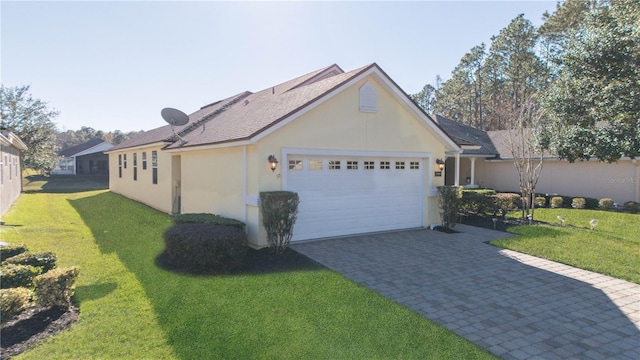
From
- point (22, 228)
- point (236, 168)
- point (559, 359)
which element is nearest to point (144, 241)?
point (236, 168)

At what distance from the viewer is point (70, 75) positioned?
39.6 ft

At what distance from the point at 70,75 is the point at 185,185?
528cm

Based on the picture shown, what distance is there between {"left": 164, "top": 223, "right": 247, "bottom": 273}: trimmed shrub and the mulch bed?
91.7 inches

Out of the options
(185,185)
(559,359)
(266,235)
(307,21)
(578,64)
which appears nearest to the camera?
(559,359)

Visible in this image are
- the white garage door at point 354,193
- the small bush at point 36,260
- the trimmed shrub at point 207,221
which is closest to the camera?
the small bush at point 36,260

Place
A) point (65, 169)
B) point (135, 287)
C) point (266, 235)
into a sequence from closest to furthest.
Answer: point (135, 287), point (266, 235), point (65, 169)

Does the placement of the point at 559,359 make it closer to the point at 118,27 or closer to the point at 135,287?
the point at 135,287

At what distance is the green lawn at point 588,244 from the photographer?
8.48m

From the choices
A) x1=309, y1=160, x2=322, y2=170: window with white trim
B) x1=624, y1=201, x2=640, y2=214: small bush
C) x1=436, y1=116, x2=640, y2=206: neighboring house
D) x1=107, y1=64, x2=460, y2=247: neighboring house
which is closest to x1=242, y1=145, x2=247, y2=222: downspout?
x1=107, y1=64, x2=460, y2=247: neighboring house

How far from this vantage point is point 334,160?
10.8 metres

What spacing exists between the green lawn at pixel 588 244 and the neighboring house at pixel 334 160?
10.5 ft

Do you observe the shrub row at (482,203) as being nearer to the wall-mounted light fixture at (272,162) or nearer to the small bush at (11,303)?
the wall-mounted light fixture at (272,162)

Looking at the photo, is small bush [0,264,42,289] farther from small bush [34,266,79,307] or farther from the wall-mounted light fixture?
the wall-mounted light fixture

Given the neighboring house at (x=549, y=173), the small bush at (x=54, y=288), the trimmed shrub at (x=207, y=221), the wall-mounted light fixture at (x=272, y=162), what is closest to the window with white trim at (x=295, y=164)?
the wall-mounted light fixture at (x=272, y=162)
